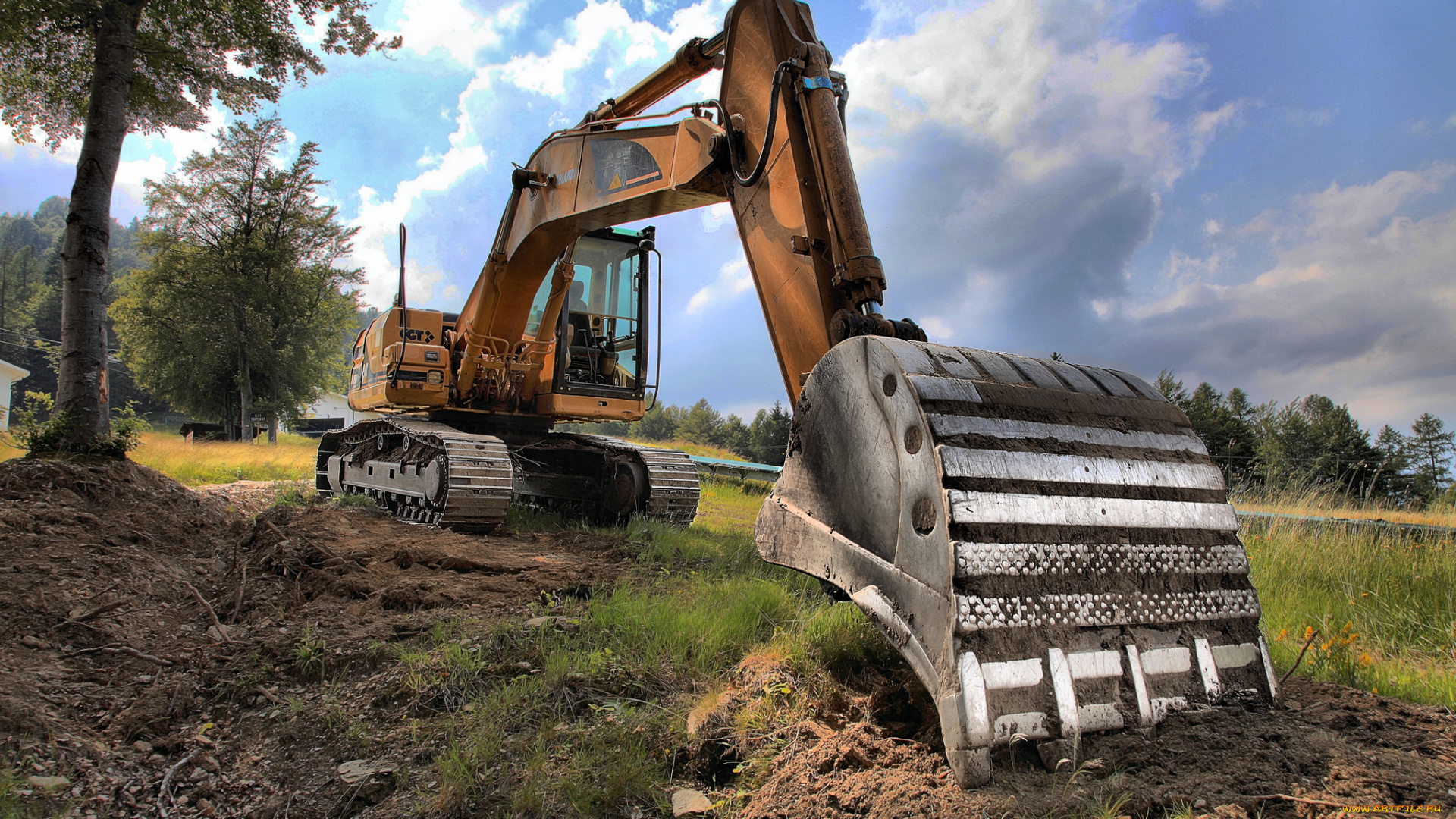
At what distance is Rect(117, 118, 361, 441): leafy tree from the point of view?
2525cm

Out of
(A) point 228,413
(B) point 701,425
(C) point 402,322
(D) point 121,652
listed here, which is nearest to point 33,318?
(A) point 228,413

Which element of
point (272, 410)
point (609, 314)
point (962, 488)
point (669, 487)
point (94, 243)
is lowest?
point (669, 487)

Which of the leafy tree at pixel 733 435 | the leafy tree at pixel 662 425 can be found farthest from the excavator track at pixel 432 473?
the leafy tree at pixel 662 425

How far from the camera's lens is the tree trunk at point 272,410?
2670 cm

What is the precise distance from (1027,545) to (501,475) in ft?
16.9

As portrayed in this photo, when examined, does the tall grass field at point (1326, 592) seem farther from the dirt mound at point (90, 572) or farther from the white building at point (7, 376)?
the white building at point (7, 376)

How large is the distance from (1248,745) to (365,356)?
29.4 ft

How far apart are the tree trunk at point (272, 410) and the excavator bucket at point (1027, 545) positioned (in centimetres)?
2912

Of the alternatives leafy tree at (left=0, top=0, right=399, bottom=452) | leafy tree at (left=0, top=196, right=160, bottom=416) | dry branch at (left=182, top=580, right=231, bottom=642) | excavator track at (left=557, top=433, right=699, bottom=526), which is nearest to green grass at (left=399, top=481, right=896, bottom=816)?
dry branch at (left=182, top=580, right=231, bottom=642)

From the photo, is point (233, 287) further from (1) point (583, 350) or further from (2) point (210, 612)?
(2) point (210, 612)

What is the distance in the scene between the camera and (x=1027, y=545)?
1.77 meters

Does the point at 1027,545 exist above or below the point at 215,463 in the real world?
above

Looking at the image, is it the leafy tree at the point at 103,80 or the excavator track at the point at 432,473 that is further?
the leafy tree at the point at 103,80

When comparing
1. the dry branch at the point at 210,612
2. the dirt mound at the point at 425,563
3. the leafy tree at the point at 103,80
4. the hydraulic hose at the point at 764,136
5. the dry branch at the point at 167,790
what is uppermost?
the leafy tree at the point at 103,80
